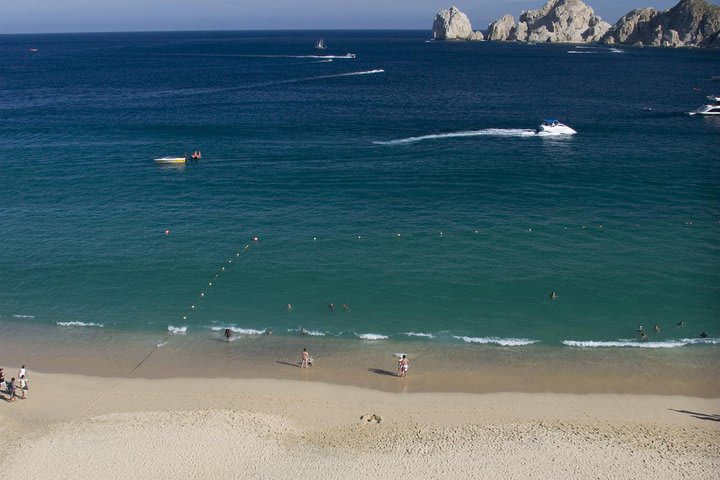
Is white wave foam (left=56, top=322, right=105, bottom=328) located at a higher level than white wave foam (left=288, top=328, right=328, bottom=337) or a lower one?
lower

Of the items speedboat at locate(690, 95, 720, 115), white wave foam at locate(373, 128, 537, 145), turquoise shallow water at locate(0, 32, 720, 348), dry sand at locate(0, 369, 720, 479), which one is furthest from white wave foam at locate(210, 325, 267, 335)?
speedboat at locate(690, 95, 720, 115)

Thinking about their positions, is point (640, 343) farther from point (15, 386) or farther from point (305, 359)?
point (15, 386)

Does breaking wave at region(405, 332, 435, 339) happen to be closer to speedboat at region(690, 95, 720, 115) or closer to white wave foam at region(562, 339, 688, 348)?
white wave foam at region(562, 339, 688, 348)

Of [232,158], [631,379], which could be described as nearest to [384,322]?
[631,379]

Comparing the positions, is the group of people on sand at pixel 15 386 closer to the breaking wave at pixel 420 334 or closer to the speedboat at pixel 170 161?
the breaking wave at pixel 420 334

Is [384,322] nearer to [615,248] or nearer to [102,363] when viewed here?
[102,363]

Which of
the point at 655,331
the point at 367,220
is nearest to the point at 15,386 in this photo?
the point at 367,220

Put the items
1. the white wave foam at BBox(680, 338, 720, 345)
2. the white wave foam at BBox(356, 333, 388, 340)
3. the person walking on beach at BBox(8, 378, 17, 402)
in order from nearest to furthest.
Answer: the person walking on beach at BBox(8, 378, 17, 402)
the white wave foam at BBox(680, 338, 720, 345)
the white wave foam at BBox(356, 333, 388, 340)
